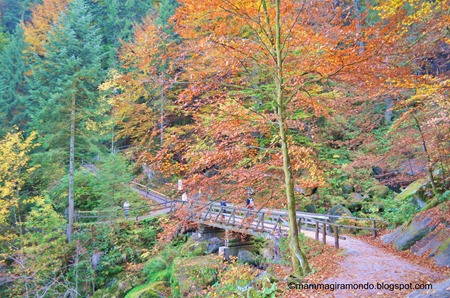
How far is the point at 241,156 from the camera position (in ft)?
21.9

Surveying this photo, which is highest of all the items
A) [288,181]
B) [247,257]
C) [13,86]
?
[13,86]

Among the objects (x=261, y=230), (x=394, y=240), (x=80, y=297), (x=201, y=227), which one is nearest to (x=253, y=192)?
(x=261, y=230)

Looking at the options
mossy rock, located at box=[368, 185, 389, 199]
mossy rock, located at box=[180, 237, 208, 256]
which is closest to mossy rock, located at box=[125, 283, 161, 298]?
mossy rock, located at box=[180, 237, 208, 256]

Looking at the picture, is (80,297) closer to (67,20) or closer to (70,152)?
(70,152)

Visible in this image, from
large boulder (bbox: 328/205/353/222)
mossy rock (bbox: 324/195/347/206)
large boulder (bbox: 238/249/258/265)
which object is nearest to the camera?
large boulder (bbox: 238/249/258/265)

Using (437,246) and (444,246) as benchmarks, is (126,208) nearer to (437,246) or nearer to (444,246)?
(437,246)

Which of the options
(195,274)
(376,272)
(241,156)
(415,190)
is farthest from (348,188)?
(241,156)

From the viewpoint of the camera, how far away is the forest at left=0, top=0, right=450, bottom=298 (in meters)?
6.12

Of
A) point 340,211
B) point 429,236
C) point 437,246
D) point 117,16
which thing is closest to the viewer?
point 437,246

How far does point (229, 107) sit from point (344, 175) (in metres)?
12.7

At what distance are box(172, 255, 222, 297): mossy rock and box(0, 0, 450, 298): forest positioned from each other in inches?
1.8

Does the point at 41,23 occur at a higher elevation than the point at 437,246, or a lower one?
higher

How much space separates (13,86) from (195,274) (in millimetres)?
27459

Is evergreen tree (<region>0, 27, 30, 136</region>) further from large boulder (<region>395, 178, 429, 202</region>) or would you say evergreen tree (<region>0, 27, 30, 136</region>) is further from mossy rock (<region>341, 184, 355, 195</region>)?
large boulder (<region>395, 178, 429, 202</region>)
